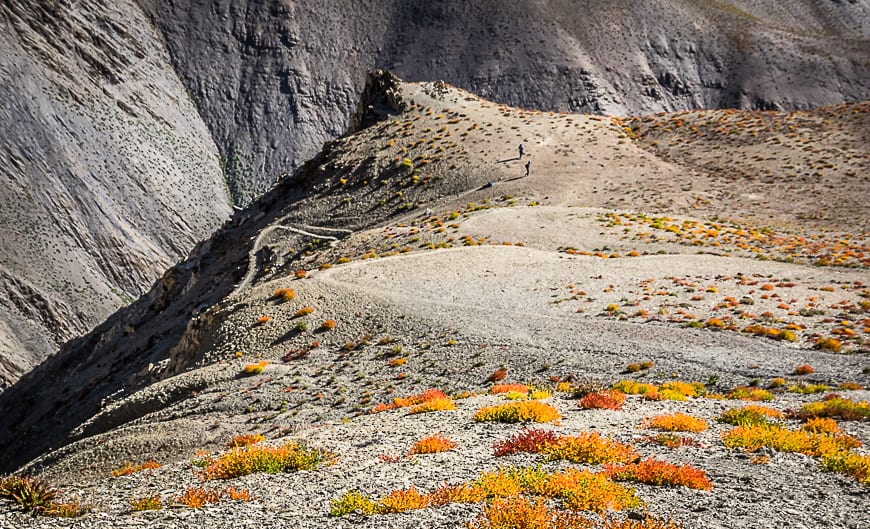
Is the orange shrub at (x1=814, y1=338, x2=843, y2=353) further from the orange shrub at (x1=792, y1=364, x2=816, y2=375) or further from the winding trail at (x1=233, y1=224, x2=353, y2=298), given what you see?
the winding trail at (x1=233, y1=224, x2=353, y2=298)

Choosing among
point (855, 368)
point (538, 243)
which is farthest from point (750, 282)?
point (538, 243)

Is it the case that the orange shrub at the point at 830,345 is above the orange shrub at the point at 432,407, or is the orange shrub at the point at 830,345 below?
below

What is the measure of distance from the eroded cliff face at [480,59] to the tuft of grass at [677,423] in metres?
120

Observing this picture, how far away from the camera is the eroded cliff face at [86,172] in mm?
76062

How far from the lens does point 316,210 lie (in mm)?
55156

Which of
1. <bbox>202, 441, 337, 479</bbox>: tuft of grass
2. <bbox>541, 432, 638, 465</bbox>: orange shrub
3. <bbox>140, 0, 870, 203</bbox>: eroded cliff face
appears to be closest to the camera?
<bbox>541, 432, 638, 465</bbox>: orange shrub

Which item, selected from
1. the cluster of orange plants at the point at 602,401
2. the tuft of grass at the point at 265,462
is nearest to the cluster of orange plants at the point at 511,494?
the tuft of grass at the point at 265,462

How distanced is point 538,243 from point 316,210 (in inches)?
941

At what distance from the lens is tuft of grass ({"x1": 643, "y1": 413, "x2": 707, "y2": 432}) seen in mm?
12844

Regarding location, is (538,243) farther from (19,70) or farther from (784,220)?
(19,70)

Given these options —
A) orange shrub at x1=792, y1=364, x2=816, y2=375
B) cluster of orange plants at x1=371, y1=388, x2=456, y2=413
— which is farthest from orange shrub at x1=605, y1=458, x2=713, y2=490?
orange shrub at x1=792, y1=364, x2=816, y2=375

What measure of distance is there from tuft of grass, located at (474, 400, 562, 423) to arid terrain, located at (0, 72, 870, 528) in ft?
0.42

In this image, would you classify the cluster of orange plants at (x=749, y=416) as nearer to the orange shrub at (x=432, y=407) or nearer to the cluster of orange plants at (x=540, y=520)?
the cluster of orange plants at (x=540, y=520)

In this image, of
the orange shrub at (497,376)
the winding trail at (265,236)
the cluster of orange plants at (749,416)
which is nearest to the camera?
the cluster of orange plants at (749,416)
